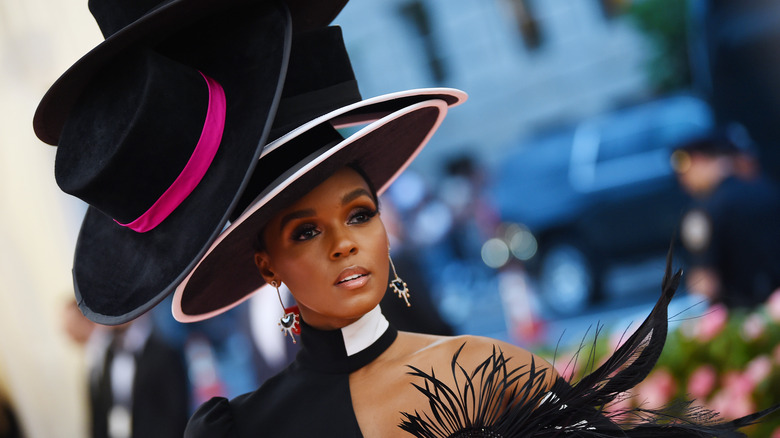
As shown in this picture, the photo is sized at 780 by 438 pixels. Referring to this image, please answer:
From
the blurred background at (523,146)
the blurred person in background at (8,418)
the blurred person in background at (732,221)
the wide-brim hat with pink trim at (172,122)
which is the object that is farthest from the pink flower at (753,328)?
the blurred person in background at (8,418)

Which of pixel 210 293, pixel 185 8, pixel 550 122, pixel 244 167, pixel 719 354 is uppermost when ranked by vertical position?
pixel 185 8

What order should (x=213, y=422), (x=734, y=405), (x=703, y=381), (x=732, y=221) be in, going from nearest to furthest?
1. (x=213, y=422)
2. (x=734, y=405)
3. (x=703, y=381)
4. (x=732, y=221)

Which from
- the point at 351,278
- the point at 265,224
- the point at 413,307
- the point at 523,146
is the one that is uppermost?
the point at 265,224

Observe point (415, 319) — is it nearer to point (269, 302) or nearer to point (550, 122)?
point (269, 302)

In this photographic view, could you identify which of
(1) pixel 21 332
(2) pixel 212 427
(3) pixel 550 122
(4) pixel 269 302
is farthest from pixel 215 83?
(1) pixel 21 332

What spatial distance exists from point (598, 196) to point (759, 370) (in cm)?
208

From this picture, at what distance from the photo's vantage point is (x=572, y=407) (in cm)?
114

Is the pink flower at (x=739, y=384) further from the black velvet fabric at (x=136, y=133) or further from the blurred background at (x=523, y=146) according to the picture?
the black velvet fabric at (x=136, y=133)

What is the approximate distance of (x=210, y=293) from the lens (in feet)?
5.11

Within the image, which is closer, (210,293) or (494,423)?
(494,423)

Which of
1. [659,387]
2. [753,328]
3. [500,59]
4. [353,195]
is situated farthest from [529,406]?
[500,59]

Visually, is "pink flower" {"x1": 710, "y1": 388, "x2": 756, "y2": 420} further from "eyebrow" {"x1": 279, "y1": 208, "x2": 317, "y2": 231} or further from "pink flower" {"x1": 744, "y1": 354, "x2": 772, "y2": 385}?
"eyebrow" {"x1": 279, "y1": 208, "x2": 317, "y2": 231}

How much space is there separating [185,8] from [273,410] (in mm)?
701

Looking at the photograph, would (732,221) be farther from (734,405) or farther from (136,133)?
(136,133)
